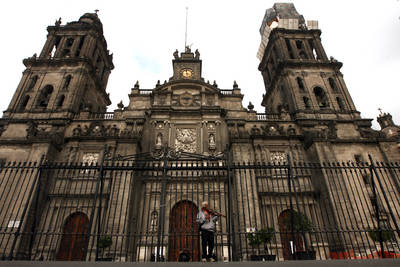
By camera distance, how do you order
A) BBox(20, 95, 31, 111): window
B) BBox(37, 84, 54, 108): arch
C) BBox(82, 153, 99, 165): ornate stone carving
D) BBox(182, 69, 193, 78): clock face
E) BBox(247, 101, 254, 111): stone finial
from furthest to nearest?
BBox(182, 69, 193, 78): clock face
BBox(247, 101, 254, 111): stone finial
BBox(37, 84, 54, 108): arch
BBox(20, 95, 31, 111): window
BBox(82, 153, 99, 165): ornate stone carving

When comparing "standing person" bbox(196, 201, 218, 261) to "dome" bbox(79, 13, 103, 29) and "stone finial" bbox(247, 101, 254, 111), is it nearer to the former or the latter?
"stone finial" bbox(247, 101, 254, 111)

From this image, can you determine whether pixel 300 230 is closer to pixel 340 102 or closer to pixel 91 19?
pixel 340 102

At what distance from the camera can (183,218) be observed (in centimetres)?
991

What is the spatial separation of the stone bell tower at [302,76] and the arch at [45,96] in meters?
20.9

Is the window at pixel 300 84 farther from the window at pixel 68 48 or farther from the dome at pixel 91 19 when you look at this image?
the dome at pixel 91 19

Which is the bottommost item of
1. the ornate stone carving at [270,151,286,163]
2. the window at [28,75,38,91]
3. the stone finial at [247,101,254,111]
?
the ornate stone carving at [270,151,286,163]

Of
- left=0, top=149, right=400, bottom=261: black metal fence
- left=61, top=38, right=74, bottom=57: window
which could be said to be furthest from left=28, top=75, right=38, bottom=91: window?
left=0, top=149, right=400, bottom=261: black metal fence

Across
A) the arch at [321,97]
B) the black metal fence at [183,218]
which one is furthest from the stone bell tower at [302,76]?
the black metal fence at [183,218]

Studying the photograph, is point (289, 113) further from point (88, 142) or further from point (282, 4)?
point (282, 4)

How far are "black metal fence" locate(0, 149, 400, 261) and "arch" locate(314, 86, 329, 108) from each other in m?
7.94

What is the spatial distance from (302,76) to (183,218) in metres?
19.7

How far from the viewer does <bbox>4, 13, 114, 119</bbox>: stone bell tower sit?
2116cm

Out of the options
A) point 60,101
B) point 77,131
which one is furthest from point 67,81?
point 77,131

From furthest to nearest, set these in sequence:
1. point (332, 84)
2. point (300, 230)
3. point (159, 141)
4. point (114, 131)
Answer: point (332, 84)
point (114, 131)
point (159, 141)
point (300, 230)
